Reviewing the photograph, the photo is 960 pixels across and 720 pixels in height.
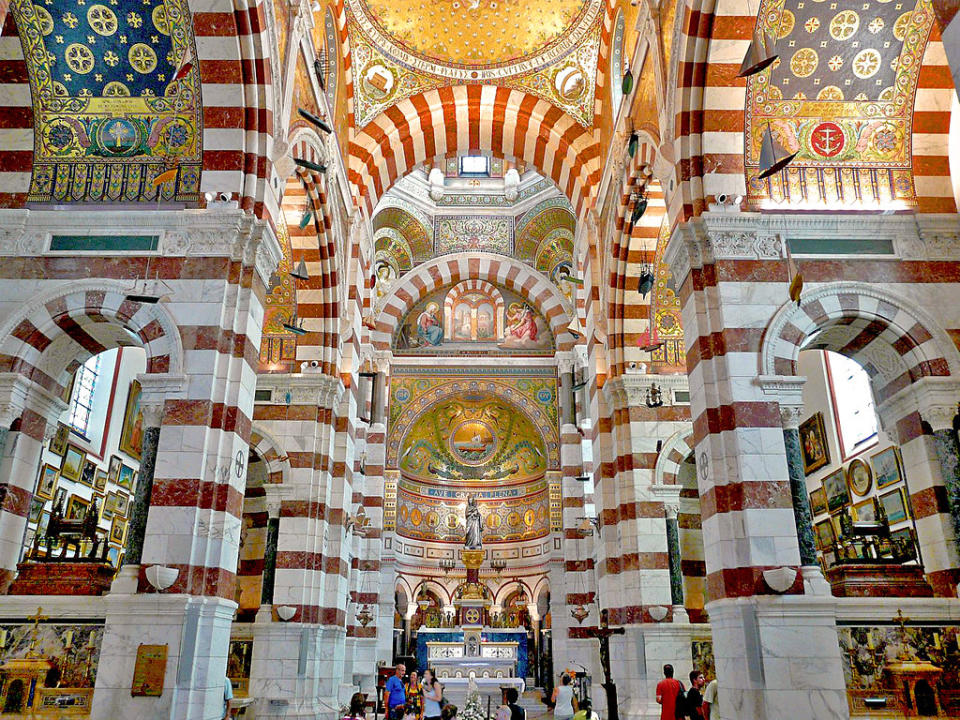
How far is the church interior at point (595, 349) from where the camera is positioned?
7090 mm

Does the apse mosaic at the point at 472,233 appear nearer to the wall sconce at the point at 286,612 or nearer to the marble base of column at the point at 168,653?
the wall sconce at the point at 286,612

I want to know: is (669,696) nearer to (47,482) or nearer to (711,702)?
(711,702)

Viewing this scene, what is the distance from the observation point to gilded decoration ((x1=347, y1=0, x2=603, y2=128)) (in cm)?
1393

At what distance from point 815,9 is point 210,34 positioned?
6660 millimetres

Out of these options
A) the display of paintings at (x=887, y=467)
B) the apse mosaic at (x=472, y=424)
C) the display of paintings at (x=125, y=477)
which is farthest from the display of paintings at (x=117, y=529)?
the display of paintings at (x=887, y=467)

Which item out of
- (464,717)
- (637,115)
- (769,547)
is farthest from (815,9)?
(464,717)

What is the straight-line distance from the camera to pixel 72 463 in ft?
39.6

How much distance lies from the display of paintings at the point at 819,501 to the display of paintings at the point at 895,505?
5.94 ft

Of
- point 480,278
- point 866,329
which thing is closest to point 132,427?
point 480,278

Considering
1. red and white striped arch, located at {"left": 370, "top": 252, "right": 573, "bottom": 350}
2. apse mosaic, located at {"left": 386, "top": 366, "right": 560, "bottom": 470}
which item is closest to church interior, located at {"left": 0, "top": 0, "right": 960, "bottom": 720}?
red and white striped arch, located at {"left": 370, "top": 252, "right": 573, "bottom": 350}

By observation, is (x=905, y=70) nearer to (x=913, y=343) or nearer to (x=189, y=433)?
(x=913, y=343)

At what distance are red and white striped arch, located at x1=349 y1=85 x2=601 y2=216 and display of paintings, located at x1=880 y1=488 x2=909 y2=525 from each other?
284 inches

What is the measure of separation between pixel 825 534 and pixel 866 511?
4.77 feet

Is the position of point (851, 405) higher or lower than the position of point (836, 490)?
higher
